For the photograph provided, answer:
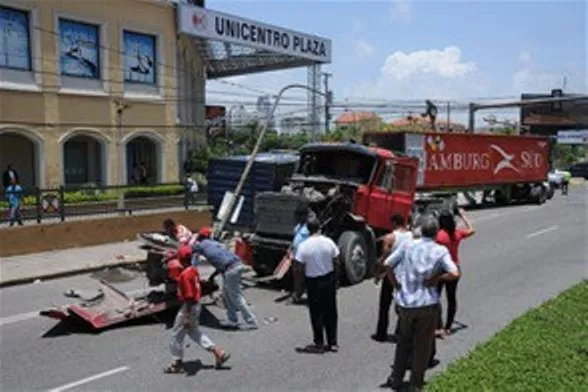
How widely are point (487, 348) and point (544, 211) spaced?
25.8 meters

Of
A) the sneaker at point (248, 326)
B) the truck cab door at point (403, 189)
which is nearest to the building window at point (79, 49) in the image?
the truck cab door at point (403, 189)

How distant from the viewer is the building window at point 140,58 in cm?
3494

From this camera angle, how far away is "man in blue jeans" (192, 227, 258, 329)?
32.9ft

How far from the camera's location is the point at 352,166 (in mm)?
15008

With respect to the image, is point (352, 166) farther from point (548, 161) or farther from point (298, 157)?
point (548, 161)

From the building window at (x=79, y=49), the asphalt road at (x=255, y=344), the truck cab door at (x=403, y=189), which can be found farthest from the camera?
the building window at (x=79, y=49)

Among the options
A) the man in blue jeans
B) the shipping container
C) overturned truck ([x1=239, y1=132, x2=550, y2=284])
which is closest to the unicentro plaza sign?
the shipping container

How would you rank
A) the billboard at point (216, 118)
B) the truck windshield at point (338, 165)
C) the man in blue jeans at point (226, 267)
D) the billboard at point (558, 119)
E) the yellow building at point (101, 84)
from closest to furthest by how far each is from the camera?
1. the man in blue jeans at point (226, 267)
2. the truck windshield at point (338, 165)
3. the yellow building at point (101, 84)
4. the billboard at point (216, 118)
5. the billboard at point (558, 119)

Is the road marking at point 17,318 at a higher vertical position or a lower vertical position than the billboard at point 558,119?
lower

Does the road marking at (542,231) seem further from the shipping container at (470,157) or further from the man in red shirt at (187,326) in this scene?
the man in red shirt at (187,326)

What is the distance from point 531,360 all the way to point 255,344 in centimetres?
361

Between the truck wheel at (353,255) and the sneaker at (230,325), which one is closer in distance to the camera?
the sneaker at (230,325)

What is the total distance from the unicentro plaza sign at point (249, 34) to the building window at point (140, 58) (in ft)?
6.65

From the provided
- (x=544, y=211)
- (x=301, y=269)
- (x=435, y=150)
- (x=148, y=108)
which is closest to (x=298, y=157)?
(x=301, y=269)
